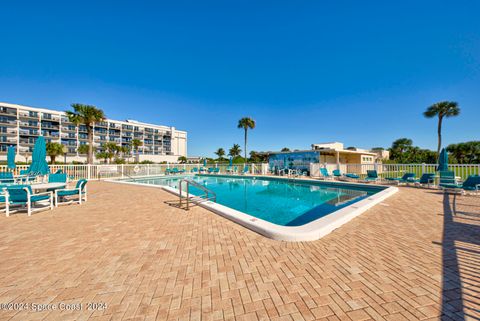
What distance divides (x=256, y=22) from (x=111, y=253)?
57.9ft

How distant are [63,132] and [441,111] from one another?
79910 mm

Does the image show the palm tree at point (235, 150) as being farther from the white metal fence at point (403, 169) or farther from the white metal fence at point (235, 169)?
the white metal fence at point (403, 169)

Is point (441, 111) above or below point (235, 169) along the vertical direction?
above

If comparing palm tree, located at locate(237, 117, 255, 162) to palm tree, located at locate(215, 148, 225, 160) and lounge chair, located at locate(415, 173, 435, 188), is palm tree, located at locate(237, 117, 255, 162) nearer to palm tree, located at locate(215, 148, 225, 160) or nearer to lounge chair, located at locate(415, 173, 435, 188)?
lounge chair, located at locate(415, 173, 435, 188)

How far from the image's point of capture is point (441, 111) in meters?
20.8

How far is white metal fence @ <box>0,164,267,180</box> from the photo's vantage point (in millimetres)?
13496

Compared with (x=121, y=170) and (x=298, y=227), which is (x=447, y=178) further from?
(x=121, y=170)

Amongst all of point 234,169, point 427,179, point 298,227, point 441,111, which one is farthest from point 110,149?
point 441,111

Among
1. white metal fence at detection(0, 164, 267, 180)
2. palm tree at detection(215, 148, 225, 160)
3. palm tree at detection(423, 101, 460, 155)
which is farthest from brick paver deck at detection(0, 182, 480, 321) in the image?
palm tree at detection(215, 148, 225, 160)

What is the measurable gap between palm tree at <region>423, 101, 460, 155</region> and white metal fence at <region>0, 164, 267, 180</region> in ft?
67.7

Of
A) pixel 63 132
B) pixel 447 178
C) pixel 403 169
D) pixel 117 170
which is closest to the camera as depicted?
pixel 447 178

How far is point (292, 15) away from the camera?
13086mm

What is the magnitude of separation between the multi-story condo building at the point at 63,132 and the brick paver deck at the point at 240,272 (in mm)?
59133

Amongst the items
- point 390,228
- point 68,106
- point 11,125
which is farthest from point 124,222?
point 11,125
